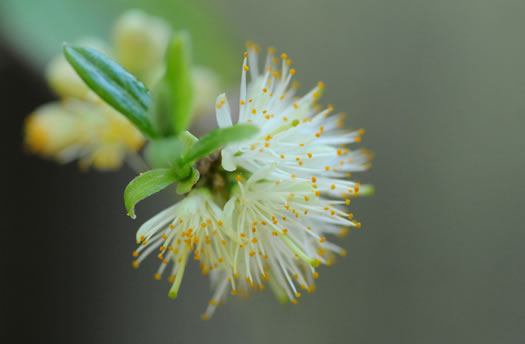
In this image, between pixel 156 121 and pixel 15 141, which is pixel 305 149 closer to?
pixel 156 121

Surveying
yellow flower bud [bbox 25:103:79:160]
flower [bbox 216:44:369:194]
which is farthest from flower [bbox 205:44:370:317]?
yellow flower bud [bbox 25:103:79:160]

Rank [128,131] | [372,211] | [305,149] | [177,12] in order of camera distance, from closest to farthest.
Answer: [305,149] → [128,131] → [177,12] → [372,211]

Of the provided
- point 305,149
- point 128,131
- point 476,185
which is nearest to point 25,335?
point 128,131

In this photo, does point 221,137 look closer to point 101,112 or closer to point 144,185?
point 144,185

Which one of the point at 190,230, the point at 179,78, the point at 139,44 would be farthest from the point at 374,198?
the point at 179,78

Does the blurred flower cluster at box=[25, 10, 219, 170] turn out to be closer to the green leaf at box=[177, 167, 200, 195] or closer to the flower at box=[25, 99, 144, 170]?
the flower at box=[25, 99, 144, 170]

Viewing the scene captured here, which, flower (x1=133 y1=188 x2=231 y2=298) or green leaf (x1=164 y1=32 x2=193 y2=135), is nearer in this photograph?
green leaf (x1=164 y1=32 x2=193 y2=135)
